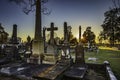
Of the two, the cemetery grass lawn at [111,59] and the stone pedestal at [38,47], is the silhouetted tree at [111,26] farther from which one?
the stone pedestal at [38,47]

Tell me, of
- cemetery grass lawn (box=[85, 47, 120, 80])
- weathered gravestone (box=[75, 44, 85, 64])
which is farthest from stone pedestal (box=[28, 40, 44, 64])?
cemetery grass lawn (box=[85, 47, 120, 80])

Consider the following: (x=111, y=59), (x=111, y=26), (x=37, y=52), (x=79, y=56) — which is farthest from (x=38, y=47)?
(x=111, y=26)

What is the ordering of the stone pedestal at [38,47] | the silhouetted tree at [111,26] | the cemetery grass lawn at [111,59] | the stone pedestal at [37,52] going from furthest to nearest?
1. the silhouetted tree at [111,26]
2. the stone pedestal at [38,47]
3. the stone pedestal at [37,52]
4. the cemetery grass lawn at [111,59]

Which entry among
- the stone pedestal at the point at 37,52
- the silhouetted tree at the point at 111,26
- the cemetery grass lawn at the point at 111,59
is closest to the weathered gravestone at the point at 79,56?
the cemetery grass lawn at the point at 111,59

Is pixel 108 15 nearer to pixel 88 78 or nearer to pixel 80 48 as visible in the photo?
pixel 80 48

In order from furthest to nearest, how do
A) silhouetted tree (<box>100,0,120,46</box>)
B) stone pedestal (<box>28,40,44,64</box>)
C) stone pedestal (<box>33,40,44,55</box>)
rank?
silhouetted tree (<box>100,0,120,46</box>) → stone pedestal (<box>33,40,44,55</box>) → stone pedestal (<box>28,40,44,64</box>)

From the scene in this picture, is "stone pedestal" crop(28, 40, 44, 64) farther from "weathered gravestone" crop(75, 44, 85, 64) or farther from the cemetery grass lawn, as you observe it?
the cemetery grass lawn

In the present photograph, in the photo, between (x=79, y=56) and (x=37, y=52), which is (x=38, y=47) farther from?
(x=79, y=56)

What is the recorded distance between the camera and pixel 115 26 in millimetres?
49875

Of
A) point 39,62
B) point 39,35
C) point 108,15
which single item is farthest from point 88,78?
point 108,15

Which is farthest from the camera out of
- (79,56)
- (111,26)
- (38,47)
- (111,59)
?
(111,26)

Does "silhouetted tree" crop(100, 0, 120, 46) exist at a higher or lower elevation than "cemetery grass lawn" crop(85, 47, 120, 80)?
higher

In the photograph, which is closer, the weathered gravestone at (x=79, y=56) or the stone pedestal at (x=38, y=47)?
the weathered gravestone at (x=79, y=56)

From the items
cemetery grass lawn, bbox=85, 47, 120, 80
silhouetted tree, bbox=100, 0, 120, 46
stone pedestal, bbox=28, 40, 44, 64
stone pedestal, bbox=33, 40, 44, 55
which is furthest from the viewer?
silhouetted tree, bbox=100, 0, 120, 46
